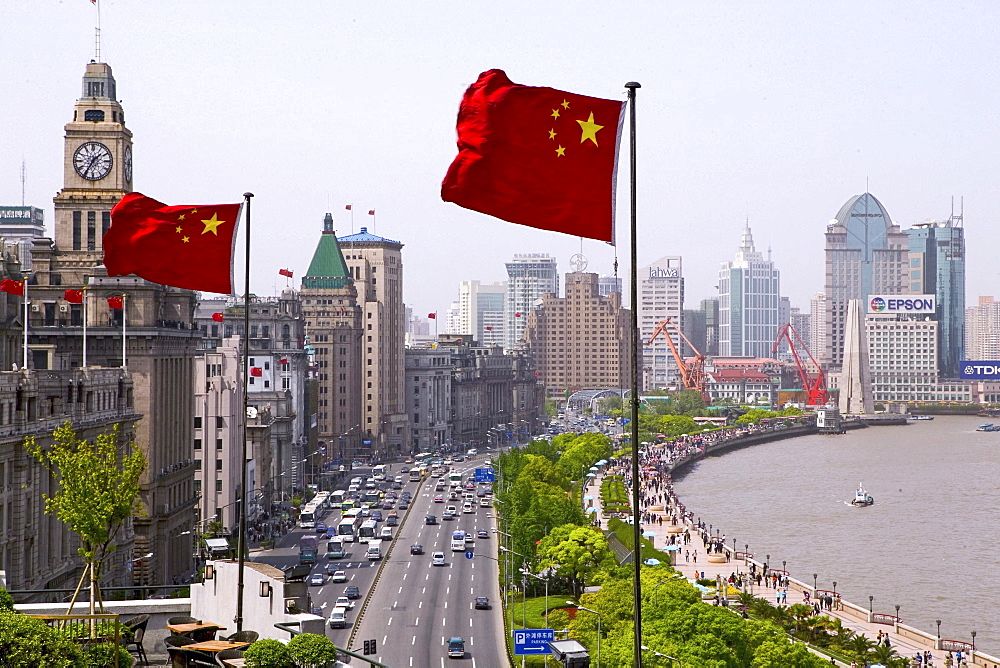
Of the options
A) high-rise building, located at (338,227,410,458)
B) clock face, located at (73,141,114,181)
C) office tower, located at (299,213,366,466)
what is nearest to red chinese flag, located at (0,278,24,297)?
clock face, located at (73,141,114,181)

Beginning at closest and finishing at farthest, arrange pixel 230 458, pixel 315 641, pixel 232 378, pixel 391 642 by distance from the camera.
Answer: pixel 315 641, pixel 391 642, pixel 230 458, pixel 232 378

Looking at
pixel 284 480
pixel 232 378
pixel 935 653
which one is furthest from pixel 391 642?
pixel 284 480

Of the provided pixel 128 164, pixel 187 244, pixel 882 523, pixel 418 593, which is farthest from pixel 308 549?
pixel 187 244

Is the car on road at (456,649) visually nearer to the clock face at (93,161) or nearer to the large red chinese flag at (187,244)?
the large red chinese flag at (187,244)

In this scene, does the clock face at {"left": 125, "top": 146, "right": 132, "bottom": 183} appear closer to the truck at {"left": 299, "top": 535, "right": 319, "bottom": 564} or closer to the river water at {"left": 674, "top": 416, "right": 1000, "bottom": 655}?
the truck at {"left": 299, "top": 535, "right": 319, "bottom": 564}

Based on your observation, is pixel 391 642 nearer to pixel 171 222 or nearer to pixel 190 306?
pixel 190 306

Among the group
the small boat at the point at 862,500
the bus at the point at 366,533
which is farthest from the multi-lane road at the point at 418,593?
the small boat at the point at 862,500
